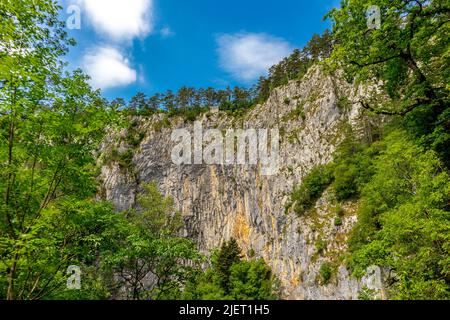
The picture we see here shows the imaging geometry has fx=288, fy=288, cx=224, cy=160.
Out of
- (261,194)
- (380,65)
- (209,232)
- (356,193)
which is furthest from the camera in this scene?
(209,232)

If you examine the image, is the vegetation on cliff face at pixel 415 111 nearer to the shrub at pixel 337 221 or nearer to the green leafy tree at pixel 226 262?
the shrub at pixel 337 221

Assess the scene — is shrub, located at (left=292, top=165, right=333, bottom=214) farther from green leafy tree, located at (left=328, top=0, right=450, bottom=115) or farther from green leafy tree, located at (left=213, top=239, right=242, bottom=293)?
green leafy tree, located at (left=328, top=0, right=450, bottom=115)

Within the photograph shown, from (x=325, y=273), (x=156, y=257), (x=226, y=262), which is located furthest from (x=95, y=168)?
(x=226, y=262)

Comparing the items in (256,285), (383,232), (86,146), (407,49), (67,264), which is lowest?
(256,285)

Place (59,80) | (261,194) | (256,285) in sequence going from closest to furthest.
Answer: (59,80)
(256,285)
(261,194)

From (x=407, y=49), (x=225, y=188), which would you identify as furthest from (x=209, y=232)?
(x=407, y=49)

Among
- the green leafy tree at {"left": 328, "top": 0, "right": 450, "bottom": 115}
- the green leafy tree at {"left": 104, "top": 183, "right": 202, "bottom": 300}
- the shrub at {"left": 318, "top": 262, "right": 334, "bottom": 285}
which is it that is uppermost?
the green leafy tree at {"left": 328, "top": 0, "right": 450, "bottom": 115}

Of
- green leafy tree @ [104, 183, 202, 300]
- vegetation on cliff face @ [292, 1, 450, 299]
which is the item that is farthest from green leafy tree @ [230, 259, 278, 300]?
vegetation on cliff face @ [292, 1, 450, 299]

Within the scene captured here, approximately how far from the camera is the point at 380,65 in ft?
41.1

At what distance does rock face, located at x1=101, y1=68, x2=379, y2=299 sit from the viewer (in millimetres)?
40875

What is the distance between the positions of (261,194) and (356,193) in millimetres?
29638
